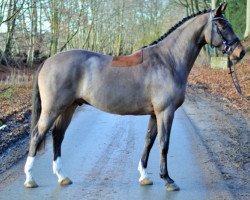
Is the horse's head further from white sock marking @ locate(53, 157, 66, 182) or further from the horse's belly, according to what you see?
white sock marking @ locate(53, 157, 66, 182)

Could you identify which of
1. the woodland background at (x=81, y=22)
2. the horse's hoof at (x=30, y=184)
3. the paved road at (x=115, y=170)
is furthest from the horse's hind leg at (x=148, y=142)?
the woodland background at (x=81, y=22)

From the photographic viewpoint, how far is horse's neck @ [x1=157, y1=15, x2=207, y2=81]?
617cm

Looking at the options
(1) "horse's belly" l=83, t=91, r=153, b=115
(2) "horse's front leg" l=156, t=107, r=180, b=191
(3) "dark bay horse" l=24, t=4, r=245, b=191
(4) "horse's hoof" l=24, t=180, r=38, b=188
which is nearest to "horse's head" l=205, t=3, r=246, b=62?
(3) "dark bay horse" l=24, t=4, r=245, b=191

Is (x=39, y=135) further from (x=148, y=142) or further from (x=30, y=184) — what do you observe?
(x=148, y=142)

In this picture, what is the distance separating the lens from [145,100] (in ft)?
19.7

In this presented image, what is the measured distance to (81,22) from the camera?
34125 mm

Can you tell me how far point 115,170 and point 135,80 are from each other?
58.6 inches

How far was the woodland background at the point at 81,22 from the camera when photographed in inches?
1079

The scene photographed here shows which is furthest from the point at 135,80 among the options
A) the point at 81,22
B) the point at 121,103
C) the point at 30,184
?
the point at 81,22

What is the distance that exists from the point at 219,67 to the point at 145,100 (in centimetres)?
2339

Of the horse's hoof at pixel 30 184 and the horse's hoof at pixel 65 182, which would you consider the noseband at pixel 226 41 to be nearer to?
the horse's hoof at pixel 65 182

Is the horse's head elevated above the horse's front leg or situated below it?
above

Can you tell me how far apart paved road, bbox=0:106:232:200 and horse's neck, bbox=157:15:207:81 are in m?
1.49

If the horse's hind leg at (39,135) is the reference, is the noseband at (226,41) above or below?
above
